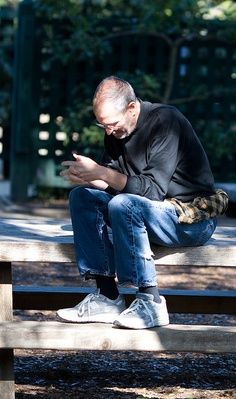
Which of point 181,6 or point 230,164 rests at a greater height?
point 181,6

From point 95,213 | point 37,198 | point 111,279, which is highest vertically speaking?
point 95,213

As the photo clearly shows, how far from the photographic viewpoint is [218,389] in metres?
4.77

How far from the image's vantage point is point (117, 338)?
13.2 feet

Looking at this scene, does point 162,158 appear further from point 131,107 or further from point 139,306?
point 139,306

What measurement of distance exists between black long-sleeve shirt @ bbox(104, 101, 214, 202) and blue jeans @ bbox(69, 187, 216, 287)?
0.07 meters

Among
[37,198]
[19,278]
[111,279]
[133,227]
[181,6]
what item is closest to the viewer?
[133,227]

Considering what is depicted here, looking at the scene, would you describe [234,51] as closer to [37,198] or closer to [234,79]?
[234,79]

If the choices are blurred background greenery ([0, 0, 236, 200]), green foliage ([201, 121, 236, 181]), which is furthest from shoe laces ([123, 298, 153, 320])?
green foliage ([201, 121, 236, 181])

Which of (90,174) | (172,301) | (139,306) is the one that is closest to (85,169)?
(90,174)

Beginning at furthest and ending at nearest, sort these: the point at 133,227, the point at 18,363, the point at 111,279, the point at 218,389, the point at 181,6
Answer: the point at 181,6 < the point at 18,363 < the point at 218,389 < the point at 111,279 < the point at 133,227

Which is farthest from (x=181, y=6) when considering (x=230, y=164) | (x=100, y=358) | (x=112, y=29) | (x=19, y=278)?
(x=100, y=358)

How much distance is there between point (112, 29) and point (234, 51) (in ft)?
4.24

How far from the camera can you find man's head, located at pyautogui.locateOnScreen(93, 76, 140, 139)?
4.09 metres

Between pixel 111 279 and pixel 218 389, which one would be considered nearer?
pixel 111 279
